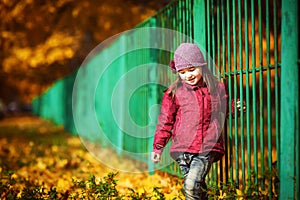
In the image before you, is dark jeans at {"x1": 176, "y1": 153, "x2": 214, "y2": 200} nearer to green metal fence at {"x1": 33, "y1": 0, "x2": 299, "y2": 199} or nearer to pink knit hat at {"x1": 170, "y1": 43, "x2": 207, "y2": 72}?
green metal fence at {"x1": 33, "y1": 0, "x2": 299, "y2": 199}

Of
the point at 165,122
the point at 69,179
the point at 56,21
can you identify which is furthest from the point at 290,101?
the point at 56,21

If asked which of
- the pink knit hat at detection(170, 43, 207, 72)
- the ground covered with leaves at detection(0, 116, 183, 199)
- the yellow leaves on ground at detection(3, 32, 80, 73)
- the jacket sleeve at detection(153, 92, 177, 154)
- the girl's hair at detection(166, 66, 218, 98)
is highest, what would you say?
the yellow leaves on ground at detection(3, 32, 80, 73)

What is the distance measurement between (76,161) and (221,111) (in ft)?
15.0

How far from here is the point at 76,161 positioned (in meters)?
8.27

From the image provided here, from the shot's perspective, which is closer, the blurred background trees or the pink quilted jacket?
the pink quilted jacket

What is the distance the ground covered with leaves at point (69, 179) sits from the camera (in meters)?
4.41

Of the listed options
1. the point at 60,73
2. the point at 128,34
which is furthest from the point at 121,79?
the point at 60,73

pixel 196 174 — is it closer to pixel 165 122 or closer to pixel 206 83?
pixel 165 122

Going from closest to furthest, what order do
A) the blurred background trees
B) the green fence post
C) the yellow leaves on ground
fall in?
the green fence post, the blurred background trees, the yellow leaves on ground

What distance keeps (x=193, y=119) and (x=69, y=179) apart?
2923 mm

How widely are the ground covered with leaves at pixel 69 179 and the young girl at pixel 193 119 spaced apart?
1.19 ft

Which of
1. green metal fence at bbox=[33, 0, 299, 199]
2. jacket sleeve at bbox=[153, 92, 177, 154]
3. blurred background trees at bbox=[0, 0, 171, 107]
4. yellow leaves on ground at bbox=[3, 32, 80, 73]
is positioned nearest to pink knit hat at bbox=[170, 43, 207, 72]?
jacket sleeve at bbox=[153, 92, 177, 154]

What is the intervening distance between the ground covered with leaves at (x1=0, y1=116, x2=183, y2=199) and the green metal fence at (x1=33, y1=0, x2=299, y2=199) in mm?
476

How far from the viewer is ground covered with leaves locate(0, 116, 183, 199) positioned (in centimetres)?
441
